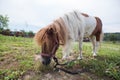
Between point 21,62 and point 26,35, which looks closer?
point 21,62

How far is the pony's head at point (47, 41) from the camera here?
3834mm

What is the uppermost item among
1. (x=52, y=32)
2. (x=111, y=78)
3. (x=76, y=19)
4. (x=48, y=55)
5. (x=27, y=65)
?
(x=76, y=19)

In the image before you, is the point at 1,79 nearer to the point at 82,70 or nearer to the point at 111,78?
the point at 82,70

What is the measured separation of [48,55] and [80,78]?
919 mm

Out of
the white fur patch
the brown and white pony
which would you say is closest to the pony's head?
the brown and white pony

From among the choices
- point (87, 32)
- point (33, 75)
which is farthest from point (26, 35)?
point (33, 75)

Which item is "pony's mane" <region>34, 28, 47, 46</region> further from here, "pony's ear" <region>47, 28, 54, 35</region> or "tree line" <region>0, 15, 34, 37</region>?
"tree line" <region>0, 15, 34, 37</region>

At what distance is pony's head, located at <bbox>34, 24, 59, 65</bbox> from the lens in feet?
12.6

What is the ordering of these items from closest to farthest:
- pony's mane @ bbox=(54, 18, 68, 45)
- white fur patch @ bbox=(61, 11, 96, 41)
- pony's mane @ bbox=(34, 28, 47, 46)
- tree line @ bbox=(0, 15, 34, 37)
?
1. pony's mane @ bbox=(34, 28, 47, 46)
2. pony's mane @ bbox=(54, 18, 68, 45)
3. white fur patch @ bbox=(61, 11, 96, 41)
4. tree line @ bbox=(0, 15, 34, 37)

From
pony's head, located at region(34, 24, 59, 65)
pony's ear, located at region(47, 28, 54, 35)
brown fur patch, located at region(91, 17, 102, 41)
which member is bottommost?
pony's head, located at region(34, 24, 59, 65)

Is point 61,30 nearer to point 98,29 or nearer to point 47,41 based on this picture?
point 47,41

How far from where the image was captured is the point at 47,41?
3834mm

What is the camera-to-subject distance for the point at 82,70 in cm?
→ 457

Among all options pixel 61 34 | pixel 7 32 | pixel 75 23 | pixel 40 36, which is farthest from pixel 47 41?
pixel 7 32
